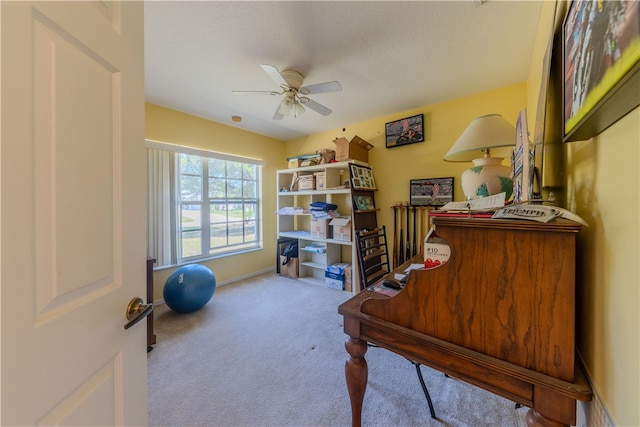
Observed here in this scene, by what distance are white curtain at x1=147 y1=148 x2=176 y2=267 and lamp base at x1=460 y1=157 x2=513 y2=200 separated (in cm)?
345

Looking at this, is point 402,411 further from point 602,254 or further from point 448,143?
point 448,143

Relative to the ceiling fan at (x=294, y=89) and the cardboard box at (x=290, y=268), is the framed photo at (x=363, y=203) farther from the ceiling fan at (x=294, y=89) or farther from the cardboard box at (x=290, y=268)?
the cardboard box at (x=290, y=268)

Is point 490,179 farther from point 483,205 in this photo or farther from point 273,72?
point 273,72

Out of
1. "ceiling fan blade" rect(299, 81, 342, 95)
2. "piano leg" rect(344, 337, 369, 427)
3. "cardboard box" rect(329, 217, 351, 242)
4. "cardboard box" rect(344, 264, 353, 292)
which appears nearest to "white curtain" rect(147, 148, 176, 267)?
"ceiling fan blade" rect(299, 81, 342, 95)

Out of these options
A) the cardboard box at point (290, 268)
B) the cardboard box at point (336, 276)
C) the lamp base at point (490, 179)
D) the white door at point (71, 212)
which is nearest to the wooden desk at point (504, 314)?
the lamp base at point (490, 179)

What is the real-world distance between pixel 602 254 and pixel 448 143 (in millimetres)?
2610

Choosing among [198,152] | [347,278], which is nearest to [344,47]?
[198,152]

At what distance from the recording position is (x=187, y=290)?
105 inches

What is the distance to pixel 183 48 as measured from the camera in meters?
1.91

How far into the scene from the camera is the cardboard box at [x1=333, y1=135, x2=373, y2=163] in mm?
3316

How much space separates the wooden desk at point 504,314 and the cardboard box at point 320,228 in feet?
8.74

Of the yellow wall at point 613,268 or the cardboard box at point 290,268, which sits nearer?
the yellow wall at point 613,268

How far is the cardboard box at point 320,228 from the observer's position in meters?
3.62

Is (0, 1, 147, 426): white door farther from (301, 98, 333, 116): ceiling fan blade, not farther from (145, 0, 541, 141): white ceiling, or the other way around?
(301, 98, 333, 116): ceiling fan blade
